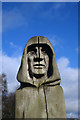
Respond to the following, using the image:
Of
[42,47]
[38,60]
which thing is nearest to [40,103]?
[38,60]

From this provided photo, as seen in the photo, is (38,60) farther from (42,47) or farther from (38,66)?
(42,47)

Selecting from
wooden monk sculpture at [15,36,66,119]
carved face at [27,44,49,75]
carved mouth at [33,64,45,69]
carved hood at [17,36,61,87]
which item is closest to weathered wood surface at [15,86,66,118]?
wooden monk sculpture at [15,36,66,119]

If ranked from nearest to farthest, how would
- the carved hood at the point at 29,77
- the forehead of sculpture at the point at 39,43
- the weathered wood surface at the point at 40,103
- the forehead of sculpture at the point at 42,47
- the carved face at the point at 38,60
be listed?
the weathered wood surface at the point at 40,103 → the carved hood at the point at 29,77 → the carved face at the point at 38,60 → the forehead of sculpture at the point at 39,43 → the forehead of sculpture at the point at 42,47

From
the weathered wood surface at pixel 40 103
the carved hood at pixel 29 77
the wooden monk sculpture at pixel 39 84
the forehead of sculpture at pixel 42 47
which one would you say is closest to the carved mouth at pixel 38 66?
the wooden monk sculpture at pixel 39 84

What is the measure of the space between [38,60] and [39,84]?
3.39 ft

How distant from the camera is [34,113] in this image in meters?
5.09

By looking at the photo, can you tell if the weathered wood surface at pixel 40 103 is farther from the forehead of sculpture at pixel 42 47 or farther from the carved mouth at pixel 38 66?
the forehead of sculpture at pixel 42 47

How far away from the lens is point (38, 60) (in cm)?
619

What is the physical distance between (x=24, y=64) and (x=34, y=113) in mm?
1829

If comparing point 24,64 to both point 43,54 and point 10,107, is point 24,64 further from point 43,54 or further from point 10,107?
point 10,107

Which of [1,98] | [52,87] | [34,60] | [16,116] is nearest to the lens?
[16,116]

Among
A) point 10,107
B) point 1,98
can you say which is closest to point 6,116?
point 10,107

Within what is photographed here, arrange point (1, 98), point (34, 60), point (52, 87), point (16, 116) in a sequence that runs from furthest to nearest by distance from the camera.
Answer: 1. point (1, 98)
2. point (34, 60)
3. point (52, 87)
4. point (16, 116)

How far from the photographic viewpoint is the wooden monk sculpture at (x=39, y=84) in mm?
5137
